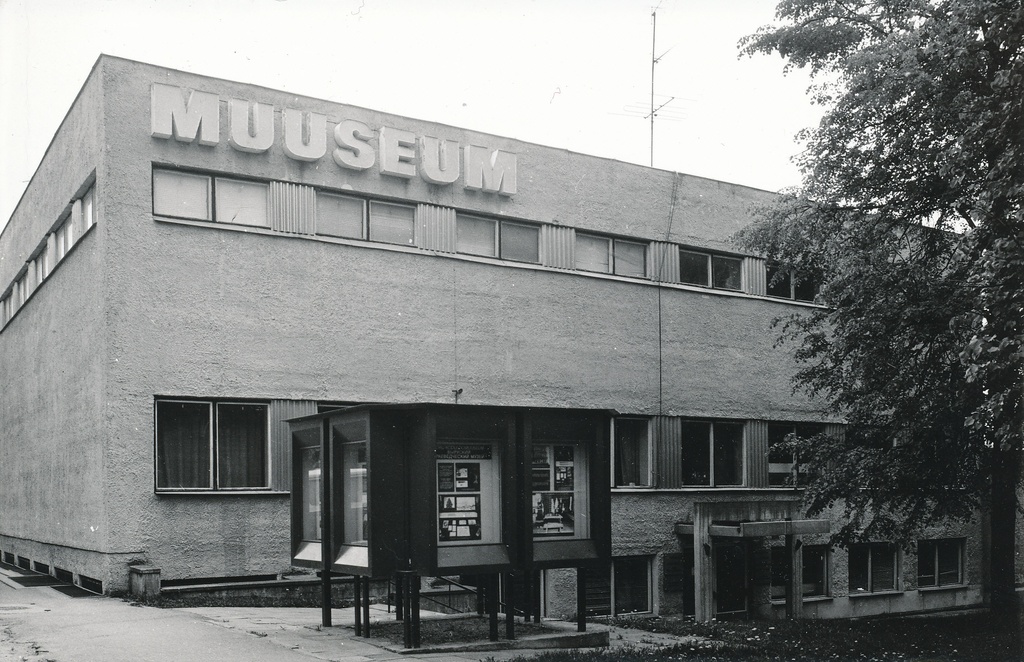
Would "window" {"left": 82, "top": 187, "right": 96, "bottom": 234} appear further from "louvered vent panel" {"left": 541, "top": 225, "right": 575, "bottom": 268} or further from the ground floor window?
the ground floor window

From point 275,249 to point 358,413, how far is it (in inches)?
309

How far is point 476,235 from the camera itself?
2247 cm

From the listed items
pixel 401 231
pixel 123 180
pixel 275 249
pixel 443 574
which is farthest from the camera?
pixel 401 231

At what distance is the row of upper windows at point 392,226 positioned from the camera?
62.3 feet

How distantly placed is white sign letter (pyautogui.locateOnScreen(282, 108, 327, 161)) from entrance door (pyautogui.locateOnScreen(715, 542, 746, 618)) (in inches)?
500

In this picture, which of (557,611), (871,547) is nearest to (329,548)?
(557,611)

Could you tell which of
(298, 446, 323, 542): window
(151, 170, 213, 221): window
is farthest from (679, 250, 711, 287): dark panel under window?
(298, 446, 323, 542): window

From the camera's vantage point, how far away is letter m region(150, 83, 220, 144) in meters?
18.6

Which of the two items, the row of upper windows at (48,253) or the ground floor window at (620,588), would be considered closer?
the row of upper windows at (48,253)

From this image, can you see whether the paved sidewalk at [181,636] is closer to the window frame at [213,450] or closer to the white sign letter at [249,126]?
the window frame at [213,450]

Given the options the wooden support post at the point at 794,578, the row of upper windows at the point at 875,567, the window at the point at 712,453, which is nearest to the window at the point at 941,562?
the row of upper windows at the point at 875,567

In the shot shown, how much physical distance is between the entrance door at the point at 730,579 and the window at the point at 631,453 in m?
2.43

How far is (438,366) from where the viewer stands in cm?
2142

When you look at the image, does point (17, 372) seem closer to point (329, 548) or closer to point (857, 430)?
point (329, 548)
